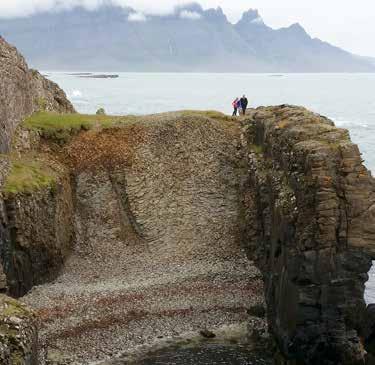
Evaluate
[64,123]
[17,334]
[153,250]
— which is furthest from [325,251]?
[64,123]

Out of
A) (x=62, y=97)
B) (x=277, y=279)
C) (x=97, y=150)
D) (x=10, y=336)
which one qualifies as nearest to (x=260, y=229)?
(x=277, y=279)

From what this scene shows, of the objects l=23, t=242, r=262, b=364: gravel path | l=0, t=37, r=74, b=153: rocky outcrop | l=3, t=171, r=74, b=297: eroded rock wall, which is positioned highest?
l=0, t=37, r=74, b=153: rocky outcrop

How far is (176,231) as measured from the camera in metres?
56.2

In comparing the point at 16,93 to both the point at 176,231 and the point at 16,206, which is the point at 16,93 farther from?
the point at 176,231

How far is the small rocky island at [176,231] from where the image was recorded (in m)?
37.7

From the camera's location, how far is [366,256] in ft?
123

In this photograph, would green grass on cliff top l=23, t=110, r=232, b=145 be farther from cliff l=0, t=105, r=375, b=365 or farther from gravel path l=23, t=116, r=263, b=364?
gravel path l=23, t=116, r=263, b=364

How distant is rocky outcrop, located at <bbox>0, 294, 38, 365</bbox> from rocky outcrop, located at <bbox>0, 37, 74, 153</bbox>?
28.5 meters

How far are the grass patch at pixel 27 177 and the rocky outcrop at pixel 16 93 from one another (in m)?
2.52

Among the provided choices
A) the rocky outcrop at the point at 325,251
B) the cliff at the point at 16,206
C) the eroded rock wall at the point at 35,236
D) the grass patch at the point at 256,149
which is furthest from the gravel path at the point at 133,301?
the grass patch at the point at 256,149

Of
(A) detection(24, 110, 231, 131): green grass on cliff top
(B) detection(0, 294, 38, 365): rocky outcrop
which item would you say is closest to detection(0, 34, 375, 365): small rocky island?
(B) detection(0, 294, 38, 365): rocky outcrop

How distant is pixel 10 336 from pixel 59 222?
91.6 ft

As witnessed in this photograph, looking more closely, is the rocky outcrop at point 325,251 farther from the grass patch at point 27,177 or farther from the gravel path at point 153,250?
the grass patch at point 27,177

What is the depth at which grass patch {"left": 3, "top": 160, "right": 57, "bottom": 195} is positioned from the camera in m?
48.5
